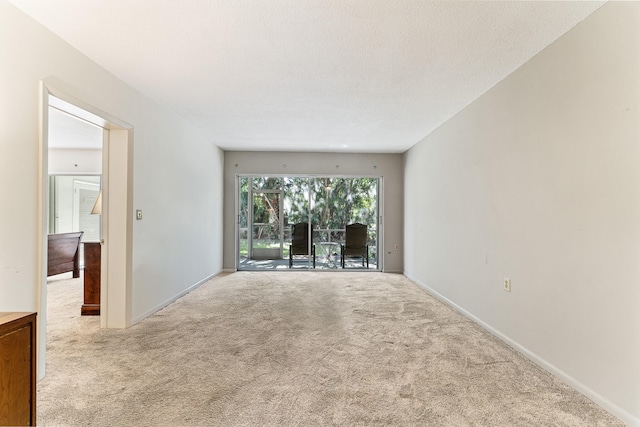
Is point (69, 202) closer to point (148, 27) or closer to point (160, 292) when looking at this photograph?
point (160, 292)

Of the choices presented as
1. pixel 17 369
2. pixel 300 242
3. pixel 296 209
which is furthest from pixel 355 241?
pixel 17 369

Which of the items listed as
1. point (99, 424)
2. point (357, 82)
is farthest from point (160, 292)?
point (357, 82)

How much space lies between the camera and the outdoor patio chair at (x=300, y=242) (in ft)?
20.8

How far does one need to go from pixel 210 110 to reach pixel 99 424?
10.2 feet

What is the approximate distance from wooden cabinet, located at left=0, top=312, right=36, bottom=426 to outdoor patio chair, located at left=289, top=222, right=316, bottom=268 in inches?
198

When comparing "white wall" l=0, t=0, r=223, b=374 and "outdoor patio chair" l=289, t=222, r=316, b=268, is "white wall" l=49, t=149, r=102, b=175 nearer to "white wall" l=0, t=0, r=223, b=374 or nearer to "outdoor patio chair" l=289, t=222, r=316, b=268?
"white wall" l=0, t=0, r=223, b=374

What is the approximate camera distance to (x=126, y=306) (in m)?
2.95

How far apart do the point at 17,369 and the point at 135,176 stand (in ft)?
7.01

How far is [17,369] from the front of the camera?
1273 millimetres

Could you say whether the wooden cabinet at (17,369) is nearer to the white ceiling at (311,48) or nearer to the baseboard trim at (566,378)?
the white ceiling at (311,48)

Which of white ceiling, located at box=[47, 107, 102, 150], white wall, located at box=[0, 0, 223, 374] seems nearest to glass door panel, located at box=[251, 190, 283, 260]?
white wall, located at box=[0, 0, 223, 374]

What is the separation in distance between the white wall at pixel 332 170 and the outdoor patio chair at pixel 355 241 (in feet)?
1.36

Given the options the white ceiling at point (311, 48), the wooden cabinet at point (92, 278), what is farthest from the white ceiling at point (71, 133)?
the white ceiling at point (311, 48)

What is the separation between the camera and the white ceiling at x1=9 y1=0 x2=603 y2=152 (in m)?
1.83
